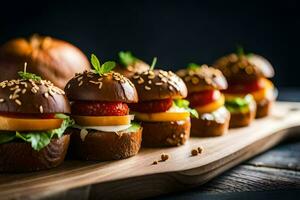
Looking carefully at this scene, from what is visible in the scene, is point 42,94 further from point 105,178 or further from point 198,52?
point 198,52

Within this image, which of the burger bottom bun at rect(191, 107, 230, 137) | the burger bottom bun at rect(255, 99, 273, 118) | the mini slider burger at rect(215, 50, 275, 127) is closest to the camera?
the burger bottom bun at rect(191, 107, 230, 137)

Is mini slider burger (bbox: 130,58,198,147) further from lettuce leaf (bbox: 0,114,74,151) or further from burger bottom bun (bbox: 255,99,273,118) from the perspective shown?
burger bottom bun (bbox: 255,99,273,118)

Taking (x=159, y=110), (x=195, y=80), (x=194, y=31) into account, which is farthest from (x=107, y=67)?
(x=194, y=31)

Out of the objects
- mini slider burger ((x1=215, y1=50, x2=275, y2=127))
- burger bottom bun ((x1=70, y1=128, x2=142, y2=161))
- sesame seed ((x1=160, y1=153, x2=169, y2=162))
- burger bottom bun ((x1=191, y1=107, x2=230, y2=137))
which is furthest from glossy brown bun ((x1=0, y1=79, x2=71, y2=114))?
mini slider burger ((x1=215, y1=50, x2=275, y2=127))

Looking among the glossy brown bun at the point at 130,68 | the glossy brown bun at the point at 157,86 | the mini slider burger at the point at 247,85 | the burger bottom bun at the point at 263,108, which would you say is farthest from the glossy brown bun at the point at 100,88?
the burger bottom bun at the point at 263,108

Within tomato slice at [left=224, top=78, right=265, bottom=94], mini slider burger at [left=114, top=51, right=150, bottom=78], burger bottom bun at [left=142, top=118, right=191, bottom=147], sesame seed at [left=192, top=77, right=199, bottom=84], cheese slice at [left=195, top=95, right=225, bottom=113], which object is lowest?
burger bottom bun at [left=142, top=118, right=191, bottom=147]

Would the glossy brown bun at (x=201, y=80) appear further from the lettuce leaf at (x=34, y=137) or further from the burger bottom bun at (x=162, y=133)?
the lettuce leaf at (x=34, y=137)

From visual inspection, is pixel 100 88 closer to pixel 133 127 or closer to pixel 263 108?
pixel 133 127
